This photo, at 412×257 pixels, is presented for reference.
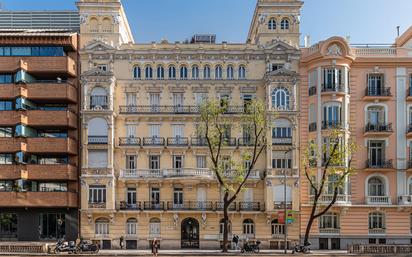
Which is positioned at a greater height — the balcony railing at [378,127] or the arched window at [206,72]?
the arched window at [206,72]

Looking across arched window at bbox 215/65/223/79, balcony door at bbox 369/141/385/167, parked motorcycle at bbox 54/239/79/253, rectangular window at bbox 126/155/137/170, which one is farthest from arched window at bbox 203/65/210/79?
parked motorcycle at bbox 54/239/79/253

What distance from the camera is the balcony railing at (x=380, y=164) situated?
53656 mm

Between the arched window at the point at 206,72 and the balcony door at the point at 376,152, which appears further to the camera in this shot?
the arched window at the point at 206,72

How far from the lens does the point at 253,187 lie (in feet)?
179

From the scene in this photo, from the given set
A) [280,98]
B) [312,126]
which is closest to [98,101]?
[280,98]

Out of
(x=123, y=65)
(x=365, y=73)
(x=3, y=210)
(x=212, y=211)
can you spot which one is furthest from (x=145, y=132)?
(x=365, y=73)

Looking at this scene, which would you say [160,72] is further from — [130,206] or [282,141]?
[282,141]

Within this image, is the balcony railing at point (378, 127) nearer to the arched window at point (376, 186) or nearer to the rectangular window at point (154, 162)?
the arched window at point (376, 186)

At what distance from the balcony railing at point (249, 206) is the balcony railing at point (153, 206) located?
9.02 metres

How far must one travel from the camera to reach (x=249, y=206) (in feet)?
178

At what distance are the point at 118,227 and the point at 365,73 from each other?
34.2 meters

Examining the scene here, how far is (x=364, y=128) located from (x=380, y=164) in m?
4.56

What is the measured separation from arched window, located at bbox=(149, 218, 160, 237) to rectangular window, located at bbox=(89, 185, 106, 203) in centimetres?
608

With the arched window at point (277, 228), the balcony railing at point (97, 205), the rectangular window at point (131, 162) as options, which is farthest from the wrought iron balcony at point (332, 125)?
the balcony railing at point (97, 205)
